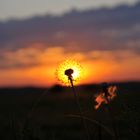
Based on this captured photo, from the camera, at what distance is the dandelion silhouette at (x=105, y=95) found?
5.66m

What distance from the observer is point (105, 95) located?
18.6 feet

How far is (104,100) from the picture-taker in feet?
19.1

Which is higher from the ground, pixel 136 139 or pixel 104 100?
pixel 104 100

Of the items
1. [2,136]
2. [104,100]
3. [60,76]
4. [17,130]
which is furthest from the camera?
[2,136]

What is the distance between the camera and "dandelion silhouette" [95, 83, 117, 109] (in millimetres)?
5661

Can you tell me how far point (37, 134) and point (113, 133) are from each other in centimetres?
161

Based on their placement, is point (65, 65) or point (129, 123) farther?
point (65, 65)

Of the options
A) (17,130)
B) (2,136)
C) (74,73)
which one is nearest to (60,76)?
(74,73)

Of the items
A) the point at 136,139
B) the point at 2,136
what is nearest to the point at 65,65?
the point at 136,139

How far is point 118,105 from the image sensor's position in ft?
20.2

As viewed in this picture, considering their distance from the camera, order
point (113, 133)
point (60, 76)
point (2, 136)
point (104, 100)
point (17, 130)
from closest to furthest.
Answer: point (113, 133), point (104, 100), point (17, 130), point (60, 76), point (2, 136)

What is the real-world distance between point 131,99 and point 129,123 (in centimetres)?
59

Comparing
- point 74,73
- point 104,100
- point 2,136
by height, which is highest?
point 2,136

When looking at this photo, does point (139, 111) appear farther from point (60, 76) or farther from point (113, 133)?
point (60, 76)
